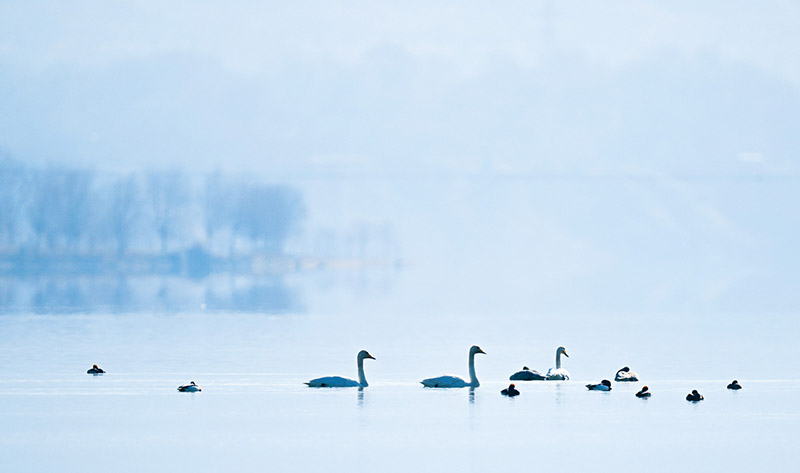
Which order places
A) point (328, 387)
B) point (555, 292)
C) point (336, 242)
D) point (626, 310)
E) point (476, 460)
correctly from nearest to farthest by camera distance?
point (476, 460) < point (328, 387) < point (626, 310) < point (555, 292) < point (336, 242)

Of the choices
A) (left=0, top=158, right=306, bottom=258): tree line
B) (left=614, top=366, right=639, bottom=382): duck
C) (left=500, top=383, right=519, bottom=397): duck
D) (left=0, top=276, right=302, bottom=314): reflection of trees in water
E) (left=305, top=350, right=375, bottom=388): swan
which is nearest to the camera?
(left=500, top=383, right=519, bottom=397): duck

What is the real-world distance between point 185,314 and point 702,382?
2769 cm

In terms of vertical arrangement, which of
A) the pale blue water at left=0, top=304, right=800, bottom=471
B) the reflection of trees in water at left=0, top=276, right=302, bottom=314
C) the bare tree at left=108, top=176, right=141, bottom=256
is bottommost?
the pale blue water at left=0, top=304, right=800, bottom=471

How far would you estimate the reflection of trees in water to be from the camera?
56.7 metres

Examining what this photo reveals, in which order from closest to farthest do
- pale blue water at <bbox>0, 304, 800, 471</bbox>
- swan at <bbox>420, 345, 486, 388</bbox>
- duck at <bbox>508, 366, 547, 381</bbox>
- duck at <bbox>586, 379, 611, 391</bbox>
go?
pale blue water at <bbox>0, 304, 800, 471</bbox>, duck at <bbox>586, 379, 611, 391</bbox>, swan at <bbox>420, 345, 486, 388</bbox>, duck at <bbox>508, 366, 547, 381</bbox>

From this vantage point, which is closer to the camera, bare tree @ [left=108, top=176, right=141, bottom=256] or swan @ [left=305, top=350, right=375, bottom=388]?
swan @ [left=305, top=350, right=375, bottom=388]

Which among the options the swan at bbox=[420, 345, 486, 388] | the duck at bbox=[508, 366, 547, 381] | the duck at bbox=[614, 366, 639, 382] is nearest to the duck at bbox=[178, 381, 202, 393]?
the swan at bbox=[420, 345, 486, 388]

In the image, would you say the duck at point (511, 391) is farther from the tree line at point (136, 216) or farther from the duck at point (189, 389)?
the tree line at point (136, 216)

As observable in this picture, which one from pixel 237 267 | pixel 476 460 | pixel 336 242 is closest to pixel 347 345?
pixel 476 460

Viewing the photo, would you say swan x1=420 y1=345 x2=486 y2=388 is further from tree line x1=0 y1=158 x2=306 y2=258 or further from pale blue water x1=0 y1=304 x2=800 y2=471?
tree line x1=0 y1=158 x2=306 y2=258

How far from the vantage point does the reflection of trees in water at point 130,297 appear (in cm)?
5670

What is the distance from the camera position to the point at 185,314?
53.0m

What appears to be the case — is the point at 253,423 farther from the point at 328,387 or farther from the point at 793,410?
the point at 793,410

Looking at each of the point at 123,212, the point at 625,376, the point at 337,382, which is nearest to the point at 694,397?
the point at 625,376
